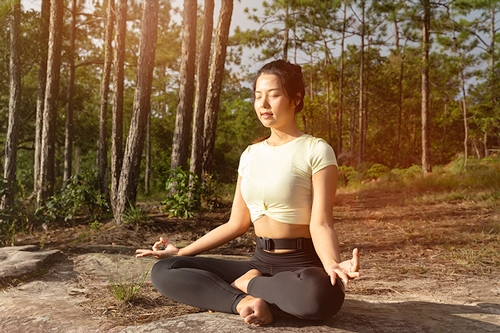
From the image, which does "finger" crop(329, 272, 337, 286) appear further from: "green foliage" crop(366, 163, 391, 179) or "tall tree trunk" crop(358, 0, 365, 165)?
"tall tree trunk" crop(358, 0, 365, 165)

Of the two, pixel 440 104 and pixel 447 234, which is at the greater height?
pixel 440 104

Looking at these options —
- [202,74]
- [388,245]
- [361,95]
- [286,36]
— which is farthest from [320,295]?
[361,95]

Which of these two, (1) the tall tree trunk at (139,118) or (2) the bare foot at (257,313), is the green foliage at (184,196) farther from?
(2) the bare foot at (257,313)

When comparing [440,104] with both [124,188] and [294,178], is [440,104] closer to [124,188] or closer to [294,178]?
[124,188]

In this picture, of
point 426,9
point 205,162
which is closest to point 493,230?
point 205,162

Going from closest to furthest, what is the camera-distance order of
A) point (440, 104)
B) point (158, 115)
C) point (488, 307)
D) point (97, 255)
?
point (488, 307), point (97, 255), point (158, 115), point (440, 104)

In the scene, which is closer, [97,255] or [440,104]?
[97,255]

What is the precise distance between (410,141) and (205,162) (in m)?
32.3

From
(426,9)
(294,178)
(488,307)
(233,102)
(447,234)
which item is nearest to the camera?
(294,178)

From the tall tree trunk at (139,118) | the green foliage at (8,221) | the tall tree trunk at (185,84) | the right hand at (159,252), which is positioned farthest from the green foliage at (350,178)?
the right hand at (159,252)

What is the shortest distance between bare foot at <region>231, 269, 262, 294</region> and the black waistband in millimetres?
174

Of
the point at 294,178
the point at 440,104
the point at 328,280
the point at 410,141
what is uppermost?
the point at 440,104

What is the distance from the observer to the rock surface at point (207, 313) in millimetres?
2920

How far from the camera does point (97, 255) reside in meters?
5.38
